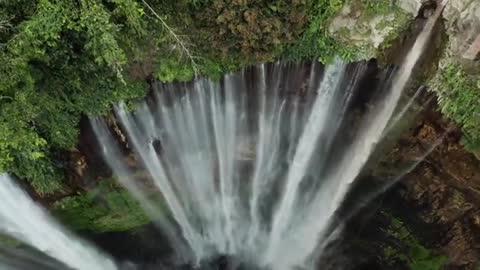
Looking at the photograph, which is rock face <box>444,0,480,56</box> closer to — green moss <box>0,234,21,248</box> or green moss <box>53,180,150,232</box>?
green moss <box>53,180,150,232</box>

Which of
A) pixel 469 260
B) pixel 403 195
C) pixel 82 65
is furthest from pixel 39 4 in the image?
pixel 469 260

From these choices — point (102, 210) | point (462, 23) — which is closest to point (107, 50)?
point (102, 210)

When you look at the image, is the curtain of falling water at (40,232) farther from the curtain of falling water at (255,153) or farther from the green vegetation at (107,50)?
the curtain of falling water at (255,153)

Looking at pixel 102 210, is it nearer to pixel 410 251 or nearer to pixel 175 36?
pixel 175 36

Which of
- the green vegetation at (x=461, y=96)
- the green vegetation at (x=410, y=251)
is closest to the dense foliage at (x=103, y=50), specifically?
the green vegetation at (x=461, y=96)

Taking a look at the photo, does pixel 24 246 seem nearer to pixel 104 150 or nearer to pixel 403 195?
pixel 104 150
